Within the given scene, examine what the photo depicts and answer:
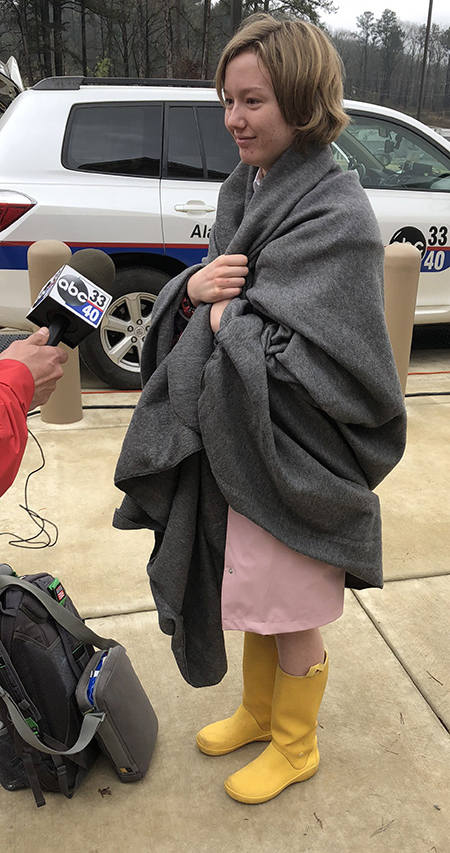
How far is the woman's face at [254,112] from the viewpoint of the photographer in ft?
5.26

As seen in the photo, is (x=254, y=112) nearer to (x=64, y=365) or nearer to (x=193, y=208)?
(x=64, y=365)

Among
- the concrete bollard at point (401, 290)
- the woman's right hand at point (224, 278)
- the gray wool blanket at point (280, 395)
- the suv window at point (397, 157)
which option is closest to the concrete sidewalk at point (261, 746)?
the gray wool blanket at point (280, 395)

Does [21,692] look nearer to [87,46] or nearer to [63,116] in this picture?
[63,116]

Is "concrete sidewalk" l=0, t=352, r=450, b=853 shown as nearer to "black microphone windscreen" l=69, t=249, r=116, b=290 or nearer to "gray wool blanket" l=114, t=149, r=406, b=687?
"gray wool blanket" l=114, t=149, r=406, b=687

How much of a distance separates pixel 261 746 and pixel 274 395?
1.18m

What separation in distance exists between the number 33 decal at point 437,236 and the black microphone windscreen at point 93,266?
3.91 metres

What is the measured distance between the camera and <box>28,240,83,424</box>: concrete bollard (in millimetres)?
4164

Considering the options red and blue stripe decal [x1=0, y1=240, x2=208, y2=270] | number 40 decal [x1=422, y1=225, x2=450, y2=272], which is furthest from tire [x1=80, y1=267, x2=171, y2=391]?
number 40 decal [x1=422, y1=225, x2=450, y2=272]

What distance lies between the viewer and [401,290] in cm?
431

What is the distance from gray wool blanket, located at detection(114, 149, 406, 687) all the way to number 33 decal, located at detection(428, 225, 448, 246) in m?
3.94

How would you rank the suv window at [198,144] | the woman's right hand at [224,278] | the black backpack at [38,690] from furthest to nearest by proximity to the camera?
the suv window at [198,144]
the black backpack at [38,690]
the woman's right hand at [224,278]

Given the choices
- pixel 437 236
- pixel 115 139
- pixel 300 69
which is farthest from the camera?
pixel 437 236

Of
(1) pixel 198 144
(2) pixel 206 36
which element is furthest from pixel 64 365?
(2) pixel 206 36

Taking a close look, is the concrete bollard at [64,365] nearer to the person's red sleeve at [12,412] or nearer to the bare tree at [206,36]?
the person's red sleeve at [12,412]
